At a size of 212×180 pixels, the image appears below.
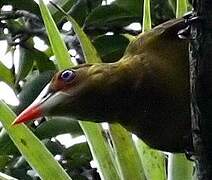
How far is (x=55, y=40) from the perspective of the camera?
1.46 metres

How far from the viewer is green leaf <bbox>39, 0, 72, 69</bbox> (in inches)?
57.1

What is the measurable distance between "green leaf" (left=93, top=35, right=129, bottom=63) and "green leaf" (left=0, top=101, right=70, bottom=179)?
32cm

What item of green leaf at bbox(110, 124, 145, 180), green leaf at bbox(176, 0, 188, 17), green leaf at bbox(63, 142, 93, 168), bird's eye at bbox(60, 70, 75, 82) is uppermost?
green leaf at bbox(176, 0, 188, 17)

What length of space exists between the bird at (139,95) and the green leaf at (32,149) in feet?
0.34

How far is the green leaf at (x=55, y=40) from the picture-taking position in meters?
1.45

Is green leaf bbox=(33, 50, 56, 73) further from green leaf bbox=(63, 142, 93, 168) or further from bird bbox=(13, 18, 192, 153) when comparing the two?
bird bbox=(13, 18, 192, 153)

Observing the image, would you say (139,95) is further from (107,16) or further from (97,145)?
(107,16)

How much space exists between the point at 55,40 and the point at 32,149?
0.19 meters

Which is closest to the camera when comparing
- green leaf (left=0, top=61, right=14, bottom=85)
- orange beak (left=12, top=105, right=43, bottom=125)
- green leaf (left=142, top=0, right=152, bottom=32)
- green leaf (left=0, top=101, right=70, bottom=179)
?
orange beak (left=12, top=105, right=43, bottom=125)

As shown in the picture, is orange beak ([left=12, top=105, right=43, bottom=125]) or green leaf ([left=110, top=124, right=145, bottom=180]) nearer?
orange beak ([left=12, top=105, right=43, bottom=125])

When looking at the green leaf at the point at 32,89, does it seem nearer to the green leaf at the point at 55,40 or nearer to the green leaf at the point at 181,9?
the green leaf at the point at 55,40

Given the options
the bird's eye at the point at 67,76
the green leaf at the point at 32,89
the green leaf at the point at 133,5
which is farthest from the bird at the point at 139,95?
the green leaf at the point at 133,5

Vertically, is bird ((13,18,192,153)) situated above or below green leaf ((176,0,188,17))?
below

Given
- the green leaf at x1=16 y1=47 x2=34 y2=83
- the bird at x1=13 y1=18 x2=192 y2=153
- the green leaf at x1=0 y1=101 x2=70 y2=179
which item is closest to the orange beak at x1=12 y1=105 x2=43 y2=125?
the bird at x1=13 y1=18 x2=192 y2=153
